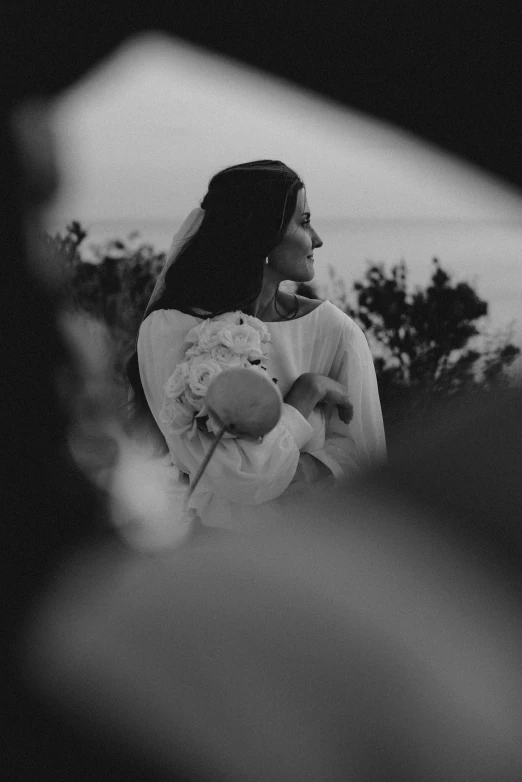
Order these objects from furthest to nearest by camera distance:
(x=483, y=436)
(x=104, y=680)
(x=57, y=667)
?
(x=57, y=667) → (x=104, y=680) → (x=483, y=436)

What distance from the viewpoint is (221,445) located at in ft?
5.35

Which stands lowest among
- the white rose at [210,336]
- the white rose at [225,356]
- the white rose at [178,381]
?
the white rose at [178,381]

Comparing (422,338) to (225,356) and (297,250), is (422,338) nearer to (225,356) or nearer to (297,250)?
(297,250)

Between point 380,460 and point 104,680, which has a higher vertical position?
point 380,460

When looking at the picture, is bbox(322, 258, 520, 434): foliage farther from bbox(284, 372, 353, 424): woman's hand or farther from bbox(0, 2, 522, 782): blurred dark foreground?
bbox(0, 2, 522, 782): blurred dark foreground

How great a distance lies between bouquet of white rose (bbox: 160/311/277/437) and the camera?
160cm

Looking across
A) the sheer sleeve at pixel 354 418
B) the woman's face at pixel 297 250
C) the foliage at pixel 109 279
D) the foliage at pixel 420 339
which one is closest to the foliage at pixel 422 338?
the foliage at pixel 420 339

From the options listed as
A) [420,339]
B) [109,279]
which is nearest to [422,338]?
[420,339]

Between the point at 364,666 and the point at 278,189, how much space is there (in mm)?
814

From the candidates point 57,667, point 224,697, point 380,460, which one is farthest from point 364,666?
point 380,460

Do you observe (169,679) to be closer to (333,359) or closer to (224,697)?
(224,697)

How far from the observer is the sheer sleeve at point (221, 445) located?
1.63 m

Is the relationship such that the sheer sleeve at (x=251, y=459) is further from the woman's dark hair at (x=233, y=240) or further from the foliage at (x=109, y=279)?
the foliage at (x=109, y=279)

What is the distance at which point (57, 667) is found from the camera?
1.42 metres
